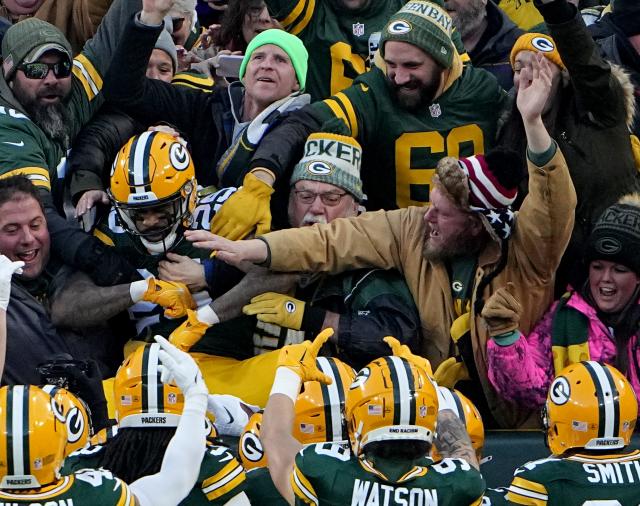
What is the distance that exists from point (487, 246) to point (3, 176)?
2.20 m

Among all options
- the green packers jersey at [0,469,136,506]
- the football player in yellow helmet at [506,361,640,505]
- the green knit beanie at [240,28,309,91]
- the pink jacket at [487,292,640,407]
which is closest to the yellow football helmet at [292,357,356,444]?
the football player in yellow helmet at [506,361,640,505]

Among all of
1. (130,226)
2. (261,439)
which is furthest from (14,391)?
(130,226)

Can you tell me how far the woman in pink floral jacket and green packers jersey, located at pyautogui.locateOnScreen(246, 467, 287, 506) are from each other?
1378mm

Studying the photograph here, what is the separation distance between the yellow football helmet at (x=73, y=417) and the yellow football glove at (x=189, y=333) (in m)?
0.82

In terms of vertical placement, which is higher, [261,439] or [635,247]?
[635,247]

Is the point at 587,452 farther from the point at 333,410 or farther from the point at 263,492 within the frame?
the point at 263,492

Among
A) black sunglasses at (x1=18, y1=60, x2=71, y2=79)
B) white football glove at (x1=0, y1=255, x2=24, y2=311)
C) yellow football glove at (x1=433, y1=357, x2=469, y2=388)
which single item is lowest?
yellow football glove at (x1=433, y1=357, x2=469, y2=388)

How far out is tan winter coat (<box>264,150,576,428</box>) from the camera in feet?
24.2

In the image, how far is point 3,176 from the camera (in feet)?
26.2

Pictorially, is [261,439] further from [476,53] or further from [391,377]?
[476,53]

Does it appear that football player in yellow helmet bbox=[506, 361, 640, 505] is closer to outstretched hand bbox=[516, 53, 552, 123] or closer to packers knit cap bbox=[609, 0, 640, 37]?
outstretched hand bbox=[516, 53, 552, 123]

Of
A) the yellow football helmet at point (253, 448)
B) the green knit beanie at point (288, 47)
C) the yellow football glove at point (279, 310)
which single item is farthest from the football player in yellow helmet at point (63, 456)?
the green knit beanie at point (288, 47)

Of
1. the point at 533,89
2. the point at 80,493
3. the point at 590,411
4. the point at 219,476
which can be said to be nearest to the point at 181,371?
the point at 219,476

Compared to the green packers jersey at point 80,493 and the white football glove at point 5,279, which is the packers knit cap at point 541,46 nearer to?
the white football glove at point 5,279
